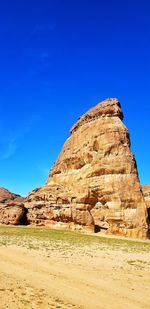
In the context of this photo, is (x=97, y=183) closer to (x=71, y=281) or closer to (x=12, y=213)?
(x=12, y=213)

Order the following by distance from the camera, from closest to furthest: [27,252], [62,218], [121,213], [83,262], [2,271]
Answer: [2,271], [83,262], [27,252], [121,213], [62,218]

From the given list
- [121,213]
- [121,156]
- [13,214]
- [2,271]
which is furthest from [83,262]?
[13,214]

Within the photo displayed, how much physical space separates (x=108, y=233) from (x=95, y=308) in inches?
1647

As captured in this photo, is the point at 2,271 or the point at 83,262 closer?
the point at 2,271

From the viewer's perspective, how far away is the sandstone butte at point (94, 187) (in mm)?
52188

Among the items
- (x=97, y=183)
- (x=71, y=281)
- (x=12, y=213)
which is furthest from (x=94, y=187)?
(x=71, y=281)

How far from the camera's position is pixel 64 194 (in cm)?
5909

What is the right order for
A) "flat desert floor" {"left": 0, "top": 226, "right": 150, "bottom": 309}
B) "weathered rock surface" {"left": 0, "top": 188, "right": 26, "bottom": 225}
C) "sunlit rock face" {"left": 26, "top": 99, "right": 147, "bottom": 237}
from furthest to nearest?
1. "weathered rock surface" {"left": 0, "top": 188, "right": 26, "bottom": 225}
2. "sunlit rock face" {"left": 26, "top": 99, "right": 147, "bottom": 237}
3. "flat desert floor" {"left": 0, "top": 226, "right": 150, "bottom": 309}

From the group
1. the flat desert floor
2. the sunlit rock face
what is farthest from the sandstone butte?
the flat desert floor

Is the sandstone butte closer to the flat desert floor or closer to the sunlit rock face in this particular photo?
the sunlit rock face

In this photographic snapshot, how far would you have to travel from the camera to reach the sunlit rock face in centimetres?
5216

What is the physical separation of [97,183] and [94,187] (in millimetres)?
863

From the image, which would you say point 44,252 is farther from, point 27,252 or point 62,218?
point 62,218

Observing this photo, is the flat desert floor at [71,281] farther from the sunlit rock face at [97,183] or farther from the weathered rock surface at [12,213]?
the weathered rock surface at [12,213]
